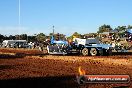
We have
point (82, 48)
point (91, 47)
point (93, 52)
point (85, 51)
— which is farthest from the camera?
point (82, 48)

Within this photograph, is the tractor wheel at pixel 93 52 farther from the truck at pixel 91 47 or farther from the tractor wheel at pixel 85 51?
the tractor wheel at pixel 85 51

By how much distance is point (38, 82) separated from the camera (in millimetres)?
13312

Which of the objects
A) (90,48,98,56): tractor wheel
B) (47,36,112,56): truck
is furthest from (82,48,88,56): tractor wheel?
(90,48,98,56): tractor wheel

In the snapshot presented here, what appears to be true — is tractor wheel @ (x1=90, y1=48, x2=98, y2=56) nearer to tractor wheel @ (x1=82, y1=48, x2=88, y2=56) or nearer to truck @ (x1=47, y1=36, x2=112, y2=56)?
truck @ (x1=47, y1=36, x2=112, y2=56)

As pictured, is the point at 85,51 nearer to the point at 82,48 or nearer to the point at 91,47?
the point at 82,48

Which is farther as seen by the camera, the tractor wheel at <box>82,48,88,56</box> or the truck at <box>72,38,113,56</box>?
the tractor wheel at <box>82,48,88,56</box>

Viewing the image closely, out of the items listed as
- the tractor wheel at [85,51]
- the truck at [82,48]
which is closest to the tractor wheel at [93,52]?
the truck at [82,48]

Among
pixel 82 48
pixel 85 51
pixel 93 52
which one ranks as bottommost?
pixel 93 52

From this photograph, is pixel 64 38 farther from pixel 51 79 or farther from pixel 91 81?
pixel 91 81

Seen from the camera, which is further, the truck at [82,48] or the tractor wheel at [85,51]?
the tractor wheel at [85,51]

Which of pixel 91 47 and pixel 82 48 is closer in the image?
pixel 91 47

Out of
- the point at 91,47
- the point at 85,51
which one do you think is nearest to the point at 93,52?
the point at 91,47

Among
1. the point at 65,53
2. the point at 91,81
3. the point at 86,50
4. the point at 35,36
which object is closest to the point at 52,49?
the point at 65,53

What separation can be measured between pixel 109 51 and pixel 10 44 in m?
35.8
